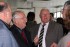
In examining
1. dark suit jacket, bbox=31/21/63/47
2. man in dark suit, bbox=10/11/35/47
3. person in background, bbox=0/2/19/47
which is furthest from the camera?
dark suit jacket, bbox=31/21/63/47

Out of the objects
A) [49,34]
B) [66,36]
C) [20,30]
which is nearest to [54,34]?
[49,34]

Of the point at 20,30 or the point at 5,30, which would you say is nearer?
the point at 5,30

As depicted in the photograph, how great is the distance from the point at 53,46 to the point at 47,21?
500mm

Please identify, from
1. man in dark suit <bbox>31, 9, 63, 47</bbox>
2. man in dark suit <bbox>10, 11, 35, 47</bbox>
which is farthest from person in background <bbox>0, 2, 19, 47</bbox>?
man in dark suit <bbox>31, 9, 63, 47</bbox>

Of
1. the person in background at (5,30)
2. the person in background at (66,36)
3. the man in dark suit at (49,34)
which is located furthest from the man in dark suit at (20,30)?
the person in background at (66,36)

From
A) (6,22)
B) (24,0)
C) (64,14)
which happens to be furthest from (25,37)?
(24,0)

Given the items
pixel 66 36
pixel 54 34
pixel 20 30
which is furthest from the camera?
pixel 54 34

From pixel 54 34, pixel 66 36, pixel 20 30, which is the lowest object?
pixel 54 34

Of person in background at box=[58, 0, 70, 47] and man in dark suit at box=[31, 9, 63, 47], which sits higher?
person in background at box=[58, 0, 70, 47]

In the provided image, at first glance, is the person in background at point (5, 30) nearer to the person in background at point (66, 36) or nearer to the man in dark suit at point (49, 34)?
the person in background at point (66, 36)

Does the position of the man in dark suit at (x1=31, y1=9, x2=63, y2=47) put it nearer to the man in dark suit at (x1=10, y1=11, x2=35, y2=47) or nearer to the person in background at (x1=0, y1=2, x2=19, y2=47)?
the man in dark suit at (x1=10, y1=11, x2=35, y2=47)

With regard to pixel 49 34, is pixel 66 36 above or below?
above

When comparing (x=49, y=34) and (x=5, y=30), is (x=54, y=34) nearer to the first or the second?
(x=49, y=34)

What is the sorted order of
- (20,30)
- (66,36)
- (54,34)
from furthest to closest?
(54,34) < (20,30) < (66,36)
